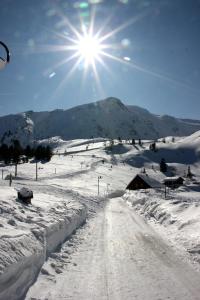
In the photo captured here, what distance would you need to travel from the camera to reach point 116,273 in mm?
10680

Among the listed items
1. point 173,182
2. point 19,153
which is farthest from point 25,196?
point 19,153

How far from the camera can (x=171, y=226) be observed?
784 inches

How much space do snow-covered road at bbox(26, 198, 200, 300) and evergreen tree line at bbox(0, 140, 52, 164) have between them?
11733 centimetres

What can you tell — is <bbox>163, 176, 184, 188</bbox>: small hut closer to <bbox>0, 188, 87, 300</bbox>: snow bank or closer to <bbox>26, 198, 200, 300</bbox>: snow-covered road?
<bbox>26, 198, 200, 300</bbox>: snow-covered road

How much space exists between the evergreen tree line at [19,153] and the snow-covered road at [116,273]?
385 ft

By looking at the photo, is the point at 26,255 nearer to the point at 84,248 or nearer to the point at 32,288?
the point at 32,288

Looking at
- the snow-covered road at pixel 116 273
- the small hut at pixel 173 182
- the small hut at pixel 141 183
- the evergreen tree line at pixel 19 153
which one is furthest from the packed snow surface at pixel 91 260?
the evergreen tree line at pixel 19 153

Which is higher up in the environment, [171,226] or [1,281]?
[1,281]

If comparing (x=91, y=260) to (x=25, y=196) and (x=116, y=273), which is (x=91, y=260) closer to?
(x=116, y=273)

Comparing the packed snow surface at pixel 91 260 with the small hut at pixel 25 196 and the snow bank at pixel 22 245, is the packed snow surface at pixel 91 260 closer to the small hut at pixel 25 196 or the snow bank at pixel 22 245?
the snow bank at pixel 22 245

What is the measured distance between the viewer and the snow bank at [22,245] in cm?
816

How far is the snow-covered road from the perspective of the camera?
8.73 metres

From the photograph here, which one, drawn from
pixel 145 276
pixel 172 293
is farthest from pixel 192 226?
pixel 172 293

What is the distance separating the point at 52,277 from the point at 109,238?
298 inches
